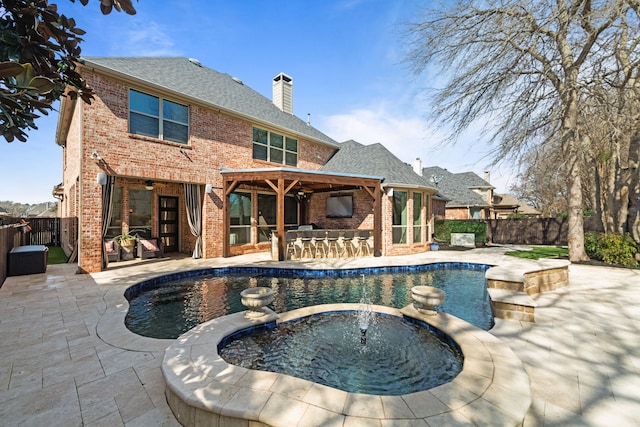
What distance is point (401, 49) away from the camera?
925 cm

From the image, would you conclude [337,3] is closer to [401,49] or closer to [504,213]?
[401,49]

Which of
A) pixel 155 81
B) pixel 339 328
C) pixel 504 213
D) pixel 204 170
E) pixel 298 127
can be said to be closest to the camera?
pixel 339 328

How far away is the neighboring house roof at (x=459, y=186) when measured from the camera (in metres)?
24.0

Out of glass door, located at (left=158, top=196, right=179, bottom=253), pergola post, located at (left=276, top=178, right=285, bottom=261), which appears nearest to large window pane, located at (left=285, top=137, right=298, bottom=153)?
pergola post, located at (left=276, top=178, right=285, bottom=261)

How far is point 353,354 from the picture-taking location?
368 cm

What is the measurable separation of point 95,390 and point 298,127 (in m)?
13.5

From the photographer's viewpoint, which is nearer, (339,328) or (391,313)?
(339,328)

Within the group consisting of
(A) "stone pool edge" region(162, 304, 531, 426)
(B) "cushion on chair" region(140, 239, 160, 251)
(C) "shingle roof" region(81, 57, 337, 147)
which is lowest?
(A) "stone pool edge" region(162, 304, 531, 426)

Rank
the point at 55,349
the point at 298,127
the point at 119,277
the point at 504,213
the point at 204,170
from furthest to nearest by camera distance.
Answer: the point at 504,213 → the point at 298,127 → the point at 204,170 → the point at 119,277 → the point at 55,349

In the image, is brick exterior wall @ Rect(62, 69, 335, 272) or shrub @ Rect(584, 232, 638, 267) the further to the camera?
shrub @ Rect(584, 232, 638, 267)

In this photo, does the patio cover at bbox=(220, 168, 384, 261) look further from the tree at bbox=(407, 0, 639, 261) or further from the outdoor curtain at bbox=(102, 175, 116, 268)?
the tree at bbox=(407, 0, 639, 261)

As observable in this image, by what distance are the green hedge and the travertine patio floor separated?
10.4 m

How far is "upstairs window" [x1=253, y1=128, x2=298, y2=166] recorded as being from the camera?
12.3m

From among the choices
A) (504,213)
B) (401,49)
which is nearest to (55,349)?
(401,49)
